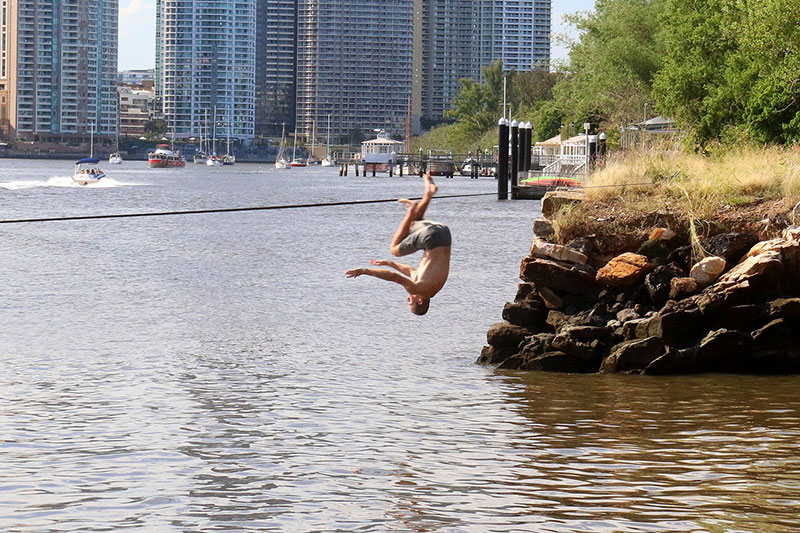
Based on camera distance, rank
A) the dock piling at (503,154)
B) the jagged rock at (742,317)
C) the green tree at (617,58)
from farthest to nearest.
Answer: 1. the green tree at (617,58)
2. the dock piling at (503,154)
3. the jagged rock at (742,317)

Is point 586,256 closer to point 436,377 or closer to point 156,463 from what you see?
point 436,377

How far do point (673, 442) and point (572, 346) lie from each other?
4.66 meters

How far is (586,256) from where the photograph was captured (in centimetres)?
2172

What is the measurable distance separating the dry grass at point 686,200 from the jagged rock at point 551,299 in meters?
1.26

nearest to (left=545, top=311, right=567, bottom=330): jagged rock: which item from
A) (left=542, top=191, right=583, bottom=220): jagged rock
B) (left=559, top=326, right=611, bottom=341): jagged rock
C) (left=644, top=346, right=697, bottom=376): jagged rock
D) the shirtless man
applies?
(left=559, top=326, right=611, bottom=341): jagged rock

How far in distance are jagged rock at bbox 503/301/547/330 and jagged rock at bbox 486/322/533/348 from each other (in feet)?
0.37

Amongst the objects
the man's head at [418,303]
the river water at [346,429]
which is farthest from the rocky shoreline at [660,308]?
the man's head at [418,303]

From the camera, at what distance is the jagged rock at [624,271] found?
21016mm

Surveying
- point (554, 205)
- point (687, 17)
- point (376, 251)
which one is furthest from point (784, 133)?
point (554, 205)

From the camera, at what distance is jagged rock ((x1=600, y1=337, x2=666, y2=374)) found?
65.9ft

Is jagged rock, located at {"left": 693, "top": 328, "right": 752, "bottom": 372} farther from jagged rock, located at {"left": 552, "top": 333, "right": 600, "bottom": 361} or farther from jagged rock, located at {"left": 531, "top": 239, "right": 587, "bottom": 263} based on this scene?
jagged rock, located at {"left": 531, "top": 239, "right": 587, "bottom": 263}

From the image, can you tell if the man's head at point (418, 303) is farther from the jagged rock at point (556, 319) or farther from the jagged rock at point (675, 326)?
the jagged rock at point (556, 319)

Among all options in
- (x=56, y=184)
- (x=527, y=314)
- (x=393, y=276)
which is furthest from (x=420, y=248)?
(x=56, y=184)

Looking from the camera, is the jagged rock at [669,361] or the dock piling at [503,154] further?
the dock piling at [503,154]
